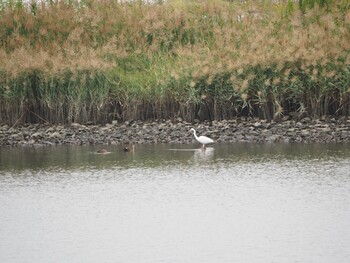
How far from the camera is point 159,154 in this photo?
979 inches

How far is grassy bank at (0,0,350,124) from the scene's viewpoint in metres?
29.2

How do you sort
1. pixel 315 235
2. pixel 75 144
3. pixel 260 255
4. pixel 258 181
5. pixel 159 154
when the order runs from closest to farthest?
pixel 260 255, pixel 315 235, pixel 258 181, pixel 159 154, pixel 75 144

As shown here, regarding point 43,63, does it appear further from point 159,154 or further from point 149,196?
point 149,196

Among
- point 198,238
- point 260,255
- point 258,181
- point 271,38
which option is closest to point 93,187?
point 258,181

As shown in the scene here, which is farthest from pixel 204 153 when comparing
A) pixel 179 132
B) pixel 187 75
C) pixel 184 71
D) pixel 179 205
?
pixel 179 205

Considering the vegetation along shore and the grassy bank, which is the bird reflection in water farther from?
the grassy bank

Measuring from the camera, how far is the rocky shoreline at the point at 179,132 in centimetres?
2706

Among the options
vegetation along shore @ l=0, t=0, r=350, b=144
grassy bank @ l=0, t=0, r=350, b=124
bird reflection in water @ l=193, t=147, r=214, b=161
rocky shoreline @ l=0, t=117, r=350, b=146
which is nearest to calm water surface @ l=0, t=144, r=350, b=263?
bird reflection in water @ l=193, t=147, r=214, b=161

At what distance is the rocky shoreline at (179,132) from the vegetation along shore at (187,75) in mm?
130

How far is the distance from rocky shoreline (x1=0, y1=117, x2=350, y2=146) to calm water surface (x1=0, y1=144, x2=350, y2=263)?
124 cm

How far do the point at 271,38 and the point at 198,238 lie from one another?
16314 mm

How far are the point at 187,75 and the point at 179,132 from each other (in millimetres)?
2692

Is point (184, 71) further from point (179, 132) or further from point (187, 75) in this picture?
point (179, 132)

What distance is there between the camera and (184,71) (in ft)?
98.9
